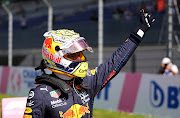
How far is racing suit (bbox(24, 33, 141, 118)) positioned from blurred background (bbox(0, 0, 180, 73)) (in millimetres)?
7722

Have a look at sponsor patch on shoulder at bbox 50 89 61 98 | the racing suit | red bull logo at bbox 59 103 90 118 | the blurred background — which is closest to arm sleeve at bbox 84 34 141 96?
the racing suit

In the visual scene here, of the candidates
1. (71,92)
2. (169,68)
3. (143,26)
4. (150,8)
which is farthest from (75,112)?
Result: (150,8)

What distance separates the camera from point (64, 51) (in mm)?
3076

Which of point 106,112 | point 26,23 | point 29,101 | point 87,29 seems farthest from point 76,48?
point 26,23

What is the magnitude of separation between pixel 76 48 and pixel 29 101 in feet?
1.99

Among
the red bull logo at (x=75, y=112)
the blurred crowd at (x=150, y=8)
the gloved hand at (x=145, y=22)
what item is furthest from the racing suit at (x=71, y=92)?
the blurred crowd at (x=150, y=8)

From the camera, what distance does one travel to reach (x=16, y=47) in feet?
53.2

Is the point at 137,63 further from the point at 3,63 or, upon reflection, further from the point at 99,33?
the point at 3,63

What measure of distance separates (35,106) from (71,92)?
0.38 m

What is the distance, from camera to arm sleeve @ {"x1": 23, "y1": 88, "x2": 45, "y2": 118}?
2.88m

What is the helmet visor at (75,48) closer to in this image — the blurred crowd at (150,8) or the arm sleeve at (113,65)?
the arm sleeve at (113,65)

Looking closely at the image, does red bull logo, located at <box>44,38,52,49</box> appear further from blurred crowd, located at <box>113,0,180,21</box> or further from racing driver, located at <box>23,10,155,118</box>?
blurred crowd, located at <box>113,0,180,21</box>

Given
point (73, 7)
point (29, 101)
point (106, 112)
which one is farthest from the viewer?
point (73, 7)

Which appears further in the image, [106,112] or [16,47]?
[16,47]
